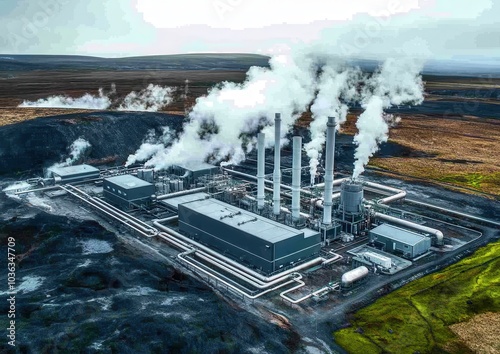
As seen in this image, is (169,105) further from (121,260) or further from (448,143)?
(121,260)

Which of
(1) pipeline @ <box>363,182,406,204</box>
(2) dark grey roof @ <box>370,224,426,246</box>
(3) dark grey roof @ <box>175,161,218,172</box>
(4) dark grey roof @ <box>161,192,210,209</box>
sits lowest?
(1) pipeline @ <box>363,182,406,204</box>

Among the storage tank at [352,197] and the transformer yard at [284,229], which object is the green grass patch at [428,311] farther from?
the storage tank at [352,197]

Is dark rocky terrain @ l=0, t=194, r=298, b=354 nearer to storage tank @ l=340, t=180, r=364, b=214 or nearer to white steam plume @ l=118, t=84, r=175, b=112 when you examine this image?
storage tank @ l=340, t=180, r=364, b=214

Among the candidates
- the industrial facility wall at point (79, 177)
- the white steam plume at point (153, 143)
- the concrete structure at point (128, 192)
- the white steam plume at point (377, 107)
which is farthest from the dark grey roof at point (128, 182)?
the white steam plume at point (377, 107)

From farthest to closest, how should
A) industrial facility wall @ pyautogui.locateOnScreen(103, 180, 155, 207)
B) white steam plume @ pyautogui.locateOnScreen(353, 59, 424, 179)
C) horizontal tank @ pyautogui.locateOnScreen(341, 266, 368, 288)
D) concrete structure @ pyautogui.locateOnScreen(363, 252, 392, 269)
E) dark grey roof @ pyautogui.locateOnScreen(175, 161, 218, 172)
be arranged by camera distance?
dark grey roof @ pyautogui.locateOnScreen(175, 161, 218, 172)
industrial facility wall @ pyautogui.locateOnScreen(103, 180, 155, 207)
white steam plume @ pyautogui.locateOnScreen(353, 59, 424, 179)
concrete structure @ pyautogui.locateOnScreen(363, 252, 392, 269)
horizontal tank @ pyautogui.locateOnScreen(341, 266, 368, 288)

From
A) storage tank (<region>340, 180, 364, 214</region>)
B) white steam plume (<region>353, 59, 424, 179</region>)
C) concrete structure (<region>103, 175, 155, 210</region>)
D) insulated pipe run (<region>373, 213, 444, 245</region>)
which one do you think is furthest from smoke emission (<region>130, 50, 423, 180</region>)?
concrete structure (<region>103, 175, 155, 210</region>)

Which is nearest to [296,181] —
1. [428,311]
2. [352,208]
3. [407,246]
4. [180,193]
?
[352,208]

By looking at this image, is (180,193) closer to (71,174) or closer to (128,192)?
(128,192)
